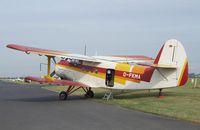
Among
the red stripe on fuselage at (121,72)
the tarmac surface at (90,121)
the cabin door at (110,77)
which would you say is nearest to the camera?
the tarmac surface at (90,121)

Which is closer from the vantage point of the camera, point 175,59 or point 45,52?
point 175,59

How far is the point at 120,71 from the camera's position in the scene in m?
21.3

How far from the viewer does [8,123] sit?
38.5ft

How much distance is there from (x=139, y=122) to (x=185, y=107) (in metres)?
4.42

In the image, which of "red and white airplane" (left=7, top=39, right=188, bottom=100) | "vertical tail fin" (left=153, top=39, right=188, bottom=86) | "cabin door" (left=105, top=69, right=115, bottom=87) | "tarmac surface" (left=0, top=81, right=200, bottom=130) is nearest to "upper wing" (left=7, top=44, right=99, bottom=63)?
"red and white airplane" (left=7, top=39, right=188, bottom=100)

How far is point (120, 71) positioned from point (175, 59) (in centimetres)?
338

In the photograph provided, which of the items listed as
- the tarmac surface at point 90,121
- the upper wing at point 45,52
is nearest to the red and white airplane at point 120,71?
the upper wing at point 45,52

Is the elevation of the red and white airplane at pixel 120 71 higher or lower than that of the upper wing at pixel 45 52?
lower

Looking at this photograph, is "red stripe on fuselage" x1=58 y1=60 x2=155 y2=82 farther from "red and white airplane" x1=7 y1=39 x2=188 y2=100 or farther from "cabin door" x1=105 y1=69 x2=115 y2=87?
"cabin door" x1=105 y1=69 x2=115 y2=87

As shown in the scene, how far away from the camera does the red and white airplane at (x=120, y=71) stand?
1975cm

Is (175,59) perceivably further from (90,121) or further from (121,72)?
(90,121)

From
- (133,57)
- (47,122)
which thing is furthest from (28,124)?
(133,57)

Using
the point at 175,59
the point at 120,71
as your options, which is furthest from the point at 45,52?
the point at 175,59

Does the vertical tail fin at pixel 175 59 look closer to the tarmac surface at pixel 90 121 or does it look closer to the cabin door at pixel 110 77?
the cabin door at pixel 110 77
